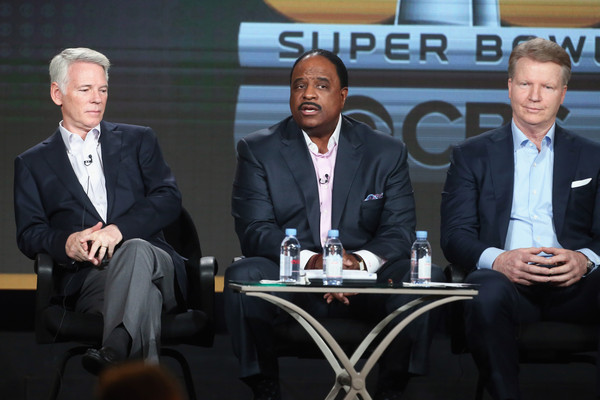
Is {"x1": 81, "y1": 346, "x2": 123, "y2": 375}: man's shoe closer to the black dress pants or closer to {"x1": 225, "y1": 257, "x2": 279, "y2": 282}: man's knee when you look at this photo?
{"x1": 225, "y1": 257, "x2": 279, "y2": 282}: man's knee

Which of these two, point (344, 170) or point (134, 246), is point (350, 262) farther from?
point (134, 246)

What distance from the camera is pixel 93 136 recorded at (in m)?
3.70

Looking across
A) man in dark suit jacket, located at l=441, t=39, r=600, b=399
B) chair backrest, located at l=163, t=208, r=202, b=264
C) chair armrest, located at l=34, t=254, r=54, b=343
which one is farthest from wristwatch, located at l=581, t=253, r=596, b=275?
chair armrest, located at l=34, t=254, r=54, b=343

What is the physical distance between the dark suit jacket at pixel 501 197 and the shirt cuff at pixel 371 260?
341 mm

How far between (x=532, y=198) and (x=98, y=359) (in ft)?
6.05

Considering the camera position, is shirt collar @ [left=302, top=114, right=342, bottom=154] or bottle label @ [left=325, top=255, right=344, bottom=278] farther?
shirt collar @ [left=302, top=114, right=342, bottom=154]

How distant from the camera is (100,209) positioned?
11.8 feet

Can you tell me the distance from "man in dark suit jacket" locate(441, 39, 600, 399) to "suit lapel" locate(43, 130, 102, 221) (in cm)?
147

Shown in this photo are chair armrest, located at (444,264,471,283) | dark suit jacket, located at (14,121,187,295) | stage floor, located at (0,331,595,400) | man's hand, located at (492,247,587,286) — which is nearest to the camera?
man's hand, located at (492,247,587,286)

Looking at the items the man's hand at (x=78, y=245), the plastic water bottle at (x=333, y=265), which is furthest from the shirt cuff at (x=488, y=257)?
the man's hand at (x=78, y=245)

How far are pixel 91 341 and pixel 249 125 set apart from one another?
2.11 meters

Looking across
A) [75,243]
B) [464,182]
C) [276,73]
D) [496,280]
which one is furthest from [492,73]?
[75,243]

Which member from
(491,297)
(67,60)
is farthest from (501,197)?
(67,60)

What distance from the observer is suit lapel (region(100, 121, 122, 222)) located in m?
3.58
